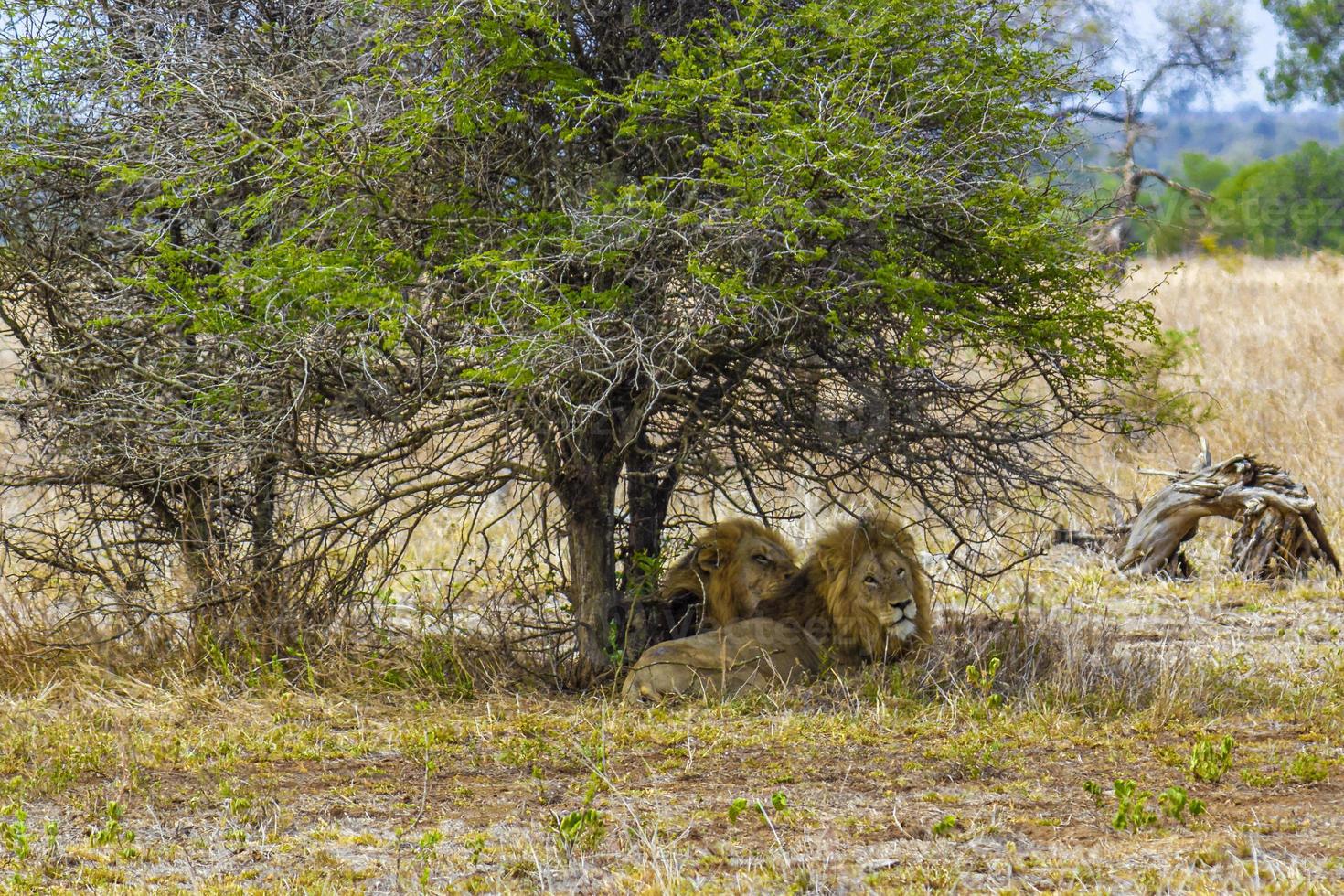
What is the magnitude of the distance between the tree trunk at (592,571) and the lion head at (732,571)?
35 centimetres

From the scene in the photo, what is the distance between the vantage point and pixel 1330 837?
18.2 ft

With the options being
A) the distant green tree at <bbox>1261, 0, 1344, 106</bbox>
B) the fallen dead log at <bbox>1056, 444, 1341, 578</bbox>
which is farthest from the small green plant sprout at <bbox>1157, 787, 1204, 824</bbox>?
the distant green tree at <bbox>1261, 0, 1344, 106</bbox>

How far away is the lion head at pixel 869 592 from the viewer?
8289 millimetres

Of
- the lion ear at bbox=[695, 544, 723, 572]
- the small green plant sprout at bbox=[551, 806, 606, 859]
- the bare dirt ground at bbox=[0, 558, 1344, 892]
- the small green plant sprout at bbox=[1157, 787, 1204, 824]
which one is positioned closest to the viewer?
the bare dirt ground at bbox=[0, 558, 1344, 892]

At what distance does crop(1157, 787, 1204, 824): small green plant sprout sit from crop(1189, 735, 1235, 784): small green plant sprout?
0.57 meters

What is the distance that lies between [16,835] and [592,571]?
3.76m

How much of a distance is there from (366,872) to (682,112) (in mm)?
4178

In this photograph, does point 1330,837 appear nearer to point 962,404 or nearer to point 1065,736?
point 1065,736

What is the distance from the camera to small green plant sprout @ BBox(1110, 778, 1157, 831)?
5633mm

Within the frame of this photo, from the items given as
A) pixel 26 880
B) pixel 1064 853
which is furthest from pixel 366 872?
pixel 1064 853

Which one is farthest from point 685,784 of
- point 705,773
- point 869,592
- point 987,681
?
point 869,592

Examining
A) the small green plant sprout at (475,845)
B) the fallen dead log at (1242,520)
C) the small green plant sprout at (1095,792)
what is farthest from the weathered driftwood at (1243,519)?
the small green plant sprout at (475,845)

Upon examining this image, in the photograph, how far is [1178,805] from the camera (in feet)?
18.9

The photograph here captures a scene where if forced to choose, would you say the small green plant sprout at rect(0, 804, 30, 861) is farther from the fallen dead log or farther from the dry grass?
the fallen dead log
